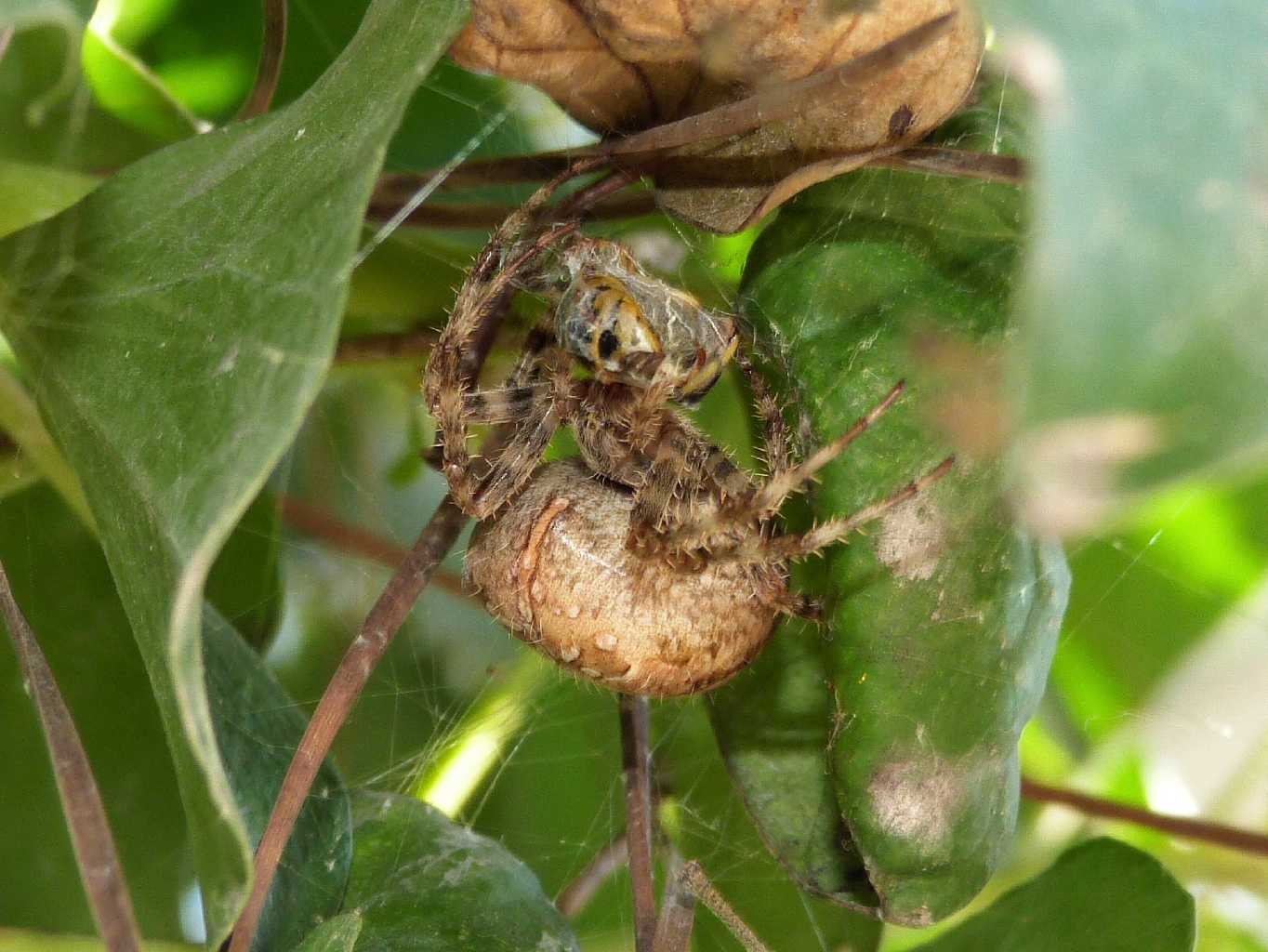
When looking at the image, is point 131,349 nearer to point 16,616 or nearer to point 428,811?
point 16,616

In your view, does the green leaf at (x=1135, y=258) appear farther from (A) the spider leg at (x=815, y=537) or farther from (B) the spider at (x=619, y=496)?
(B) the spider at (x=619, y=496)

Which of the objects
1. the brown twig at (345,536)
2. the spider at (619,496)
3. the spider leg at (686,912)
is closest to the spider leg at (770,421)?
the spider at (619,496)

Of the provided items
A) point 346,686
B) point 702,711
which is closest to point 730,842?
point 702,711

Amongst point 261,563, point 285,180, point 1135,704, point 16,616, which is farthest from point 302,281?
point 1135,704

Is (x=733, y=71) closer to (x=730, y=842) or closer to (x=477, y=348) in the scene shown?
(x=477, y=348)

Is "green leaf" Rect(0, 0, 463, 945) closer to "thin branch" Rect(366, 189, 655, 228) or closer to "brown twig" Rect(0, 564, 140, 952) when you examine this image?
"brown twig" Rect(0, 564, 140, 952)

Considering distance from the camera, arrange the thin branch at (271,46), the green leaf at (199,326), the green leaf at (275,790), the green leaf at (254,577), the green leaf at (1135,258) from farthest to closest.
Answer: the green leaf at (254,577) → the thin branch at (271,46) → the green leaf at (275,790) → the green leaf at (199,326) → the green leaf at (1135,258)

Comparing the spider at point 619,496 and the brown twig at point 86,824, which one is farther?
the spider at point 619,496
